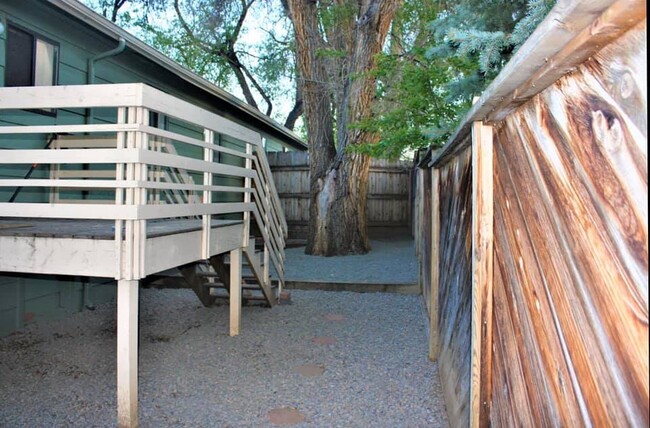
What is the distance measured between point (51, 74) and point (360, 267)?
5.02m

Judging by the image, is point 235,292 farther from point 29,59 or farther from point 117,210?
point 29,59

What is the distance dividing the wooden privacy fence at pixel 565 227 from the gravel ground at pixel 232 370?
4.62ft

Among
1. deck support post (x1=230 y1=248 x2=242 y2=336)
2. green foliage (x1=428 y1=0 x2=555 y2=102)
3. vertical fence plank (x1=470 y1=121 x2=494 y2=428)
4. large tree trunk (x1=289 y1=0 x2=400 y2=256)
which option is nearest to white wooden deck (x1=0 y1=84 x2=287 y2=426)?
deck support post (x1=230 y1=248 x2=242 y2=336)

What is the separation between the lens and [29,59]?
173 inches

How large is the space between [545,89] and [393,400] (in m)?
2.42

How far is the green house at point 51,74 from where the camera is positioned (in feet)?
13.9

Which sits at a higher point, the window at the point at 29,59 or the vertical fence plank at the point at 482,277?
the window at the point at 29,59

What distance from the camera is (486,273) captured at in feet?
5.72

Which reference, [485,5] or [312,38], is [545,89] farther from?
[312,38]

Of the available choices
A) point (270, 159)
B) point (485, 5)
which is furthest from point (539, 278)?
point (270, 159)

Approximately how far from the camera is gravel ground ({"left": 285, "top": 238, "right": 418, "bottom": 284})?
6824 mm

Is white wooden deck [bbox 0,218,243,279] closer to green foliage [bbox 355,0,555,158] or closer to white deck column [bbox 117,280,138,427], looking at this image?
white deck column [bbox 117,280,138,427]

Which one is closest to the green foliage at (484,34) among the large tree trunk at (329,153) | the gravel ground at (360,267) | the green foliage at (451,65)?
the green foliage at (451,65)

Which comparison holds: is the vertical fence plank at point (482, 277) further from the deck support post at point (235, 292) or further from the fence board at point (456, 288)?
the deck support post at point (235, 292)
